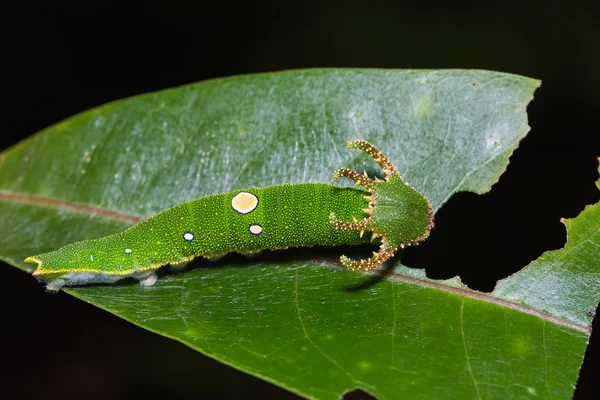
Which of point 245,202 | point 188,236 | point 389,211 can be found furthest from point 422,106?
point 188,236

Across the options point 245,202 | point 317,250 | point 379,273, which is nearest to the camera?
point 379,273

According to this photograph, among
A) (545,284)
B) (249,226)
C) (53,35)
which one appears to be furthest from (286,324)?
(53,35)

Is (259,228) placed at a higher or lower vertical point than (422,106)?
lower

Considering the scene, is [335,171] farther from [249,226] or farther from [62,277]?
[62,277]

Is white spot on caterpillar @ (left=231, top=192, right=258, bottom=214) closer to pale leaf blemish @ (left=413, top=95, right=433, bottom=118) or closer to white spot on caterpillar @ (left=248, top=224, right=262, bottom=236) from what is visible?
white spot on caterpillar @ (left=248, top=224, right=262, bottom=236)

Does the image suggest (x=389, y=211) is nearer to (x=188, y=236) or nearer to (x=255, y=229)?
(x=255, y=229)

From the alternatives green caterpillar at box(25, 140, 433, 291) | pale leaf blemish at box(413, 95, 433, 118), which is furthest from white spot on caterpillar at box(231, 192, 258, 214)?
pale leaf blemish at box(413, 95, 433, 118)

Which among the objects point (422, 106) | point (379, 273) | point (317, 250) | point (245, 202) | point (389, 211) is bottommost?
point (379, 273)

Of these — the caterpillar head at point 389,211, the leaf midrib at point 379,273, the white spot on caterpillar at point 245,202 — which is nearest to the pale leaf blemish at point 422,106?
the caterpillar head at point 389,211
